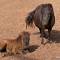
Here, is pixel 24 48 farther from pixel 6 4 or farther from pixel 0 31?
pixel 6 4

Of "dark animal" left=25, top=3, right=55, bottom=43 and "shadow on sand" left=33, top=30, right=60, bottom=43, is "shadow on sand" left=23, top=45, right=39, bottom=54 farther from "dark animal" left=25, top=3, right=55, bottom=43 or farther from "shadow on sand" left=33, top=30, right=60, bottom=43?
"shadow on sand" left=33, top=30, right=60, bottom=43

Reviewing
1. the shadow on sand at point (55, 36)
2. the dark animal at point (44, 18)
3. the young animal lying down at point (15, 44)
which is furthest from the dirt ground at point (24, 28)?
the dark animal at point (44, 18)

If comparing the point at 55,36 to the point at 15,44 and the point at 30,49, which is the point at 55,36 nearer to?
the point at 30,49

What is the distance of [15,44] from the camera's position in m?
7.92

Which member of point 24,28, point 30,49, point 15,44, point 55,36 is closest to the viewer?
point 15,44

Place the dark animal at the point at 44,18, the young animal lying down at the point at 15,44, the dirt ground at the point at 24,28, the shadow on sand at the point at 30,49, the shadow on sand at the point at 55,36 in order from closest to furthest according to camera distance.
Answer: the young animal lying down at the point at 15,44, the dirt ground at the point at 24,28, the shadow on sand at the point at 30,49, the dark animal at the point at 44,18, the shadow on sand at the point at 55,36

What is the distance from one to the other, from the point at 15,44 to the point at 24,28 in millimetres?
1694

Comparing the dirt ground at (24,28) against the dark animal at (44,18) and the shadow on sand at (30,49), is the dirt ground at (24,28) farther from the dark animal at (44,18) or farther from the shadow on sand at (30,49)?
the dark animal at (44,18)

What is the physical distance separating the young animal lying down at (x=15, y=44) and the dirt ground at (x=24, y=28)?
165 millimetres

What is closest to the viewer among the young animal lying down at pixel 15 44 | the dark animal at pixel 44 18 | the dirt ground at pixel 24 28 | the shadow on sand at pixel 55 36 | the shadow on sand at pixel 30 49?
the young animal lying down at pixel 15 44

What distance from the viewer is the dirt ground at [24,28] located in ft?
26.2

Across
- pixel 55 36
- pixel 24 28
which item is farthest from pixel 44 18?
pixel 24 28

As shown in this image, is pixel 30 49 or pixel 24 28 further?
pixel 24 28

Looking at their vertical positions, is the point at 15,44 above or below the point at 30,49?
above
